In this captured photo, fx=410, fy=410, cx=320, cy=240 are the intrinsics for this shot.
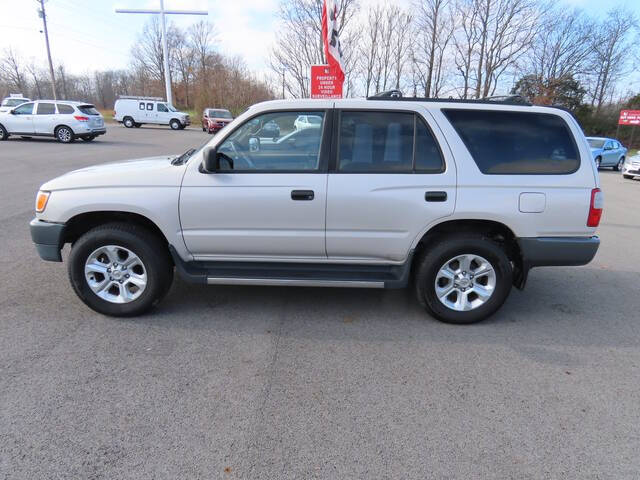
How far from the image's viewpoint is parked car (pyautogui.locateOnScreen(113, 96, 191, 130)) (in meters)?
33.3

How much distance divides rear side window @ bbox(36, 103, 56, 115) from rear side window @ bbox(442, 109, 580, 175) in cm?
2061

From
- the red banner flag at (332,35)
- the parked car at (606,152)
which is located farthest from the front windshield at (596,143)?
the red banner flag at (332,35)

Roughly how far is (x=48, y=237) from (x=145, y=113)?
111 ft

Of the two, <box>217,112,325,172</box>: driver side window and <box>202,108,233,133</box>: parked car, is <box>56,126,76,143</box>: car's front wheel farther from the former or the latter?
<box>217,112,325,172</box>: driver side window

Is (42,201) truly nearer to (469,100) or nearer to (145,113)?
(469,100)

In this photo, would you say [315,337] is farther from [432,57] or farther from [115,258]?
[432,57]

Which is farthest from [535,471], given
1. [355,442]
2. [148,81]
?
[148,81]

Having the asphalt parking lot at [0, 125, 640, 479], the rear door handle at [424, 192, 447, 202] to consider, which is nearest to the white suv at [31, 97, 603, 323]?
the rear door handle at [424, 192, 447, 202]

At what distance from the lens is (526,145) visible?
3.52 m

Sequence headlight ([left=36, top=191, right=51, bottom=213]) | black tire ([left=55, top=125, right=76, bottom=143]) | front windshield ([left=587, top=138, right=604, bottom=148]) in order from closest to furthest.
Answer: headlight ([left=36, top=191, right=51, bottom=213])
front windshield ([left=587, top=138, right=604, bottom=148])
black tire ([left=55, top=125, right=76, bottom=143])

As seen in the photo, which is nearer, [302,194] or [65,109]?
[302,194]

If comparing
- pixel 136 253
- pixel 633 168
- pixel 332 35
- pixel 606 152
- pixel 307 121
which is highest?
pixel 332 35

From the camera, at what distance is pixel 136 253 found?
11.7ft

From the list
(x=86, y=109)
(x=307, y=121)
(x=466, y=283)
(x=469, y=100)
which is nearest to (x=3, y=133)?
(x=86, y=109)
